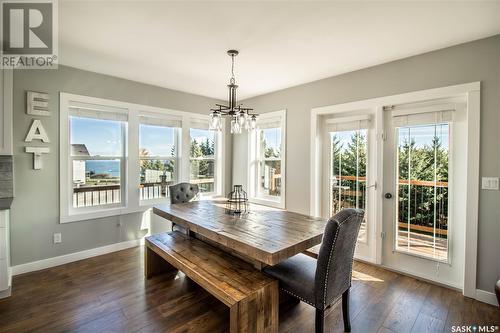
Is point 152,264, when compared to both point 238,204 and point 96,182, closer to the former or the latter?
point 238,204

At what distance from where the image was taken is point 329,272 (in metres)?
1.69

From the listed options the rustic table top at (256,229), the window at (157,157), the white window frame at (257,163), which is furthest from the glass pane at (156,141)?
the white window frame at (257,163)

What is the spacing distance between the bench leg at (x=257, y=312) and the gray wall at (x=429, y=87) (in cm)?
211

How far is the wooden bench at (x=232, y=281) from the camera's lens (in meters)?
1.64

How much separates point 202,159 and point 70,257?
250 centimetres

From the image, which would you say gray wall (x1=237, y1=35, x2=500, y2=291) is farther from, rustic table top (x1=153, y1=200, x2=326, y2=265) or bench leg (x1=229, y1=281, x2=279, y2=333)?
bench leg (x1=229, y1=281, x2=279, y2=333)

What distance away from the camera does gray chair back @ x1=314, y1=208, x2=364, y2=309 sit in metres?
1.64

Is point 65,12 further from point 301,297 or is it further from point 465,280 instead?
point 465,280

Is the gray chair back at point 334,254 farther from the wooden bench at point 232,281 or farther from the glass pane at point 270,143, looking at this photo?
the glass pane at point 270,143

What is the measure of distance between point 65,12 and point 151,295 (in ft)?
8.87

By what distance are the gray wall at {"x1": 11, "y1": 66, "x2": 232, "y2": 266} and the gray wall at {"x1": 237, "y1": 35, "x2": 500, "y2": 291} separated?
2788 mm

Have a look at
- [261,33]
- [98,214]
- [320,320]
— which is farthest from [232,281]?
[98,214]

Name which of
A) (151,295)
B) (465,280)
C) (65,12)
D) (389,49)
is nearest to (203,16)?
(65,12)

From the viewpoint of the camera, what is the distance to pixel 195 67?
3.15 meters
